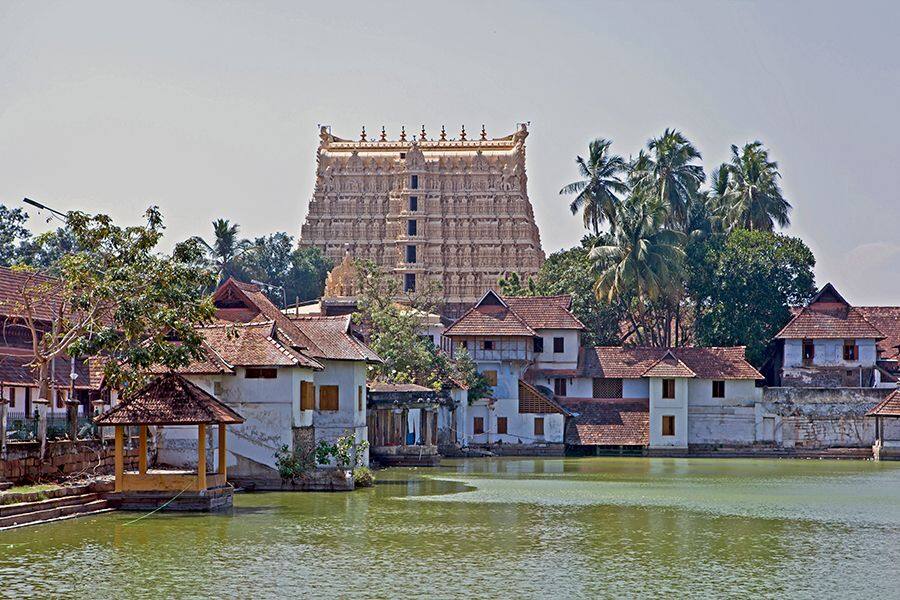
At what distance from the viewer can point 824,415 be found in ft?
224

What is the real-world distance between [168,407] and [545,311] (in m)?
39.8

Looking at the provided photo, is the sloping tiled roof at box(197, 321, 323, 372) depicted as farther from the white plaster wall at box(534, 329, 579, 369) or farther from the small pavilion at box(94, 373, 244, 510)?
the white plaster wall at box(534, 329, 579, 369)

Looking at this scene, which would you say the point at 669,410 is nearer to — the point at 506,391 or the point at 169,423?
the point at 506,391

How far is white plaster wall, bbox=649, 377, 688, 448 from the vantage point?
68.2 meters

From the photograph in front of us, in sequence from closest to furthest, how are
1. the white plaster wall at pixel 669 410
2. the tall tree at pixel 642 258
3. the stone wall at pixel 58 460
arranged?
the stone wall at pixel 58 460, the white plaster wall at pixel 669 410, the tall tree at pixel 642 258

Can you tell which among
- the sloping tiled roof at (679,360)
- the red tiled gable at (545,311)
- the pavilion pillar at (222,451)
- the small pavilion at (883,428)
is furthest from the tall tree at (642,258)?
the pavilion pillar at (222,451)

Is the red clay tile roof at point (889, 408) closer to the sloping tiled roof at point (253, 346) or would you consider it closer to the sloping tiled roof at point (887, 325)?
the sloping tiled roof at point (887, 325)

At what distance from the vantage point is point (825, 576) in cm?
2531

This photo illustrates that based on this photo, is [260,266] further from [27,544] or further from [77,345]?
[27,544]

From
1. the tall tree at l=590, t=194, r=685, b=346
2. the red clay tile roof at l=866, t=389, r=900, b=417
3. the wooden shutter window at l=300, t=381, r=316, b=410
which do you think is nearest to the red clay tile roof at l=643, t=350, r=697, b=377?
the tall tree at l=590, t=194, r=685, b=346

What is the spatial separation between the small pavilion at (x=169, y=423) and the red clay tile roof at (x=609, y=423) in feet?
117

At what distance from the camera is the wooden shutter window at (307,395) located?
41031 mm

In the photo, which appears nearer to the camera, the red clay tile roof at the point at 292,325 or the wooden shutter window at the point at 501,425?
the red clay tile roof at the point at 292,325

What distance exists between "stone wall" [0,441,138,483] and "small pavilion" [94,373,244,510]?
1.46m
